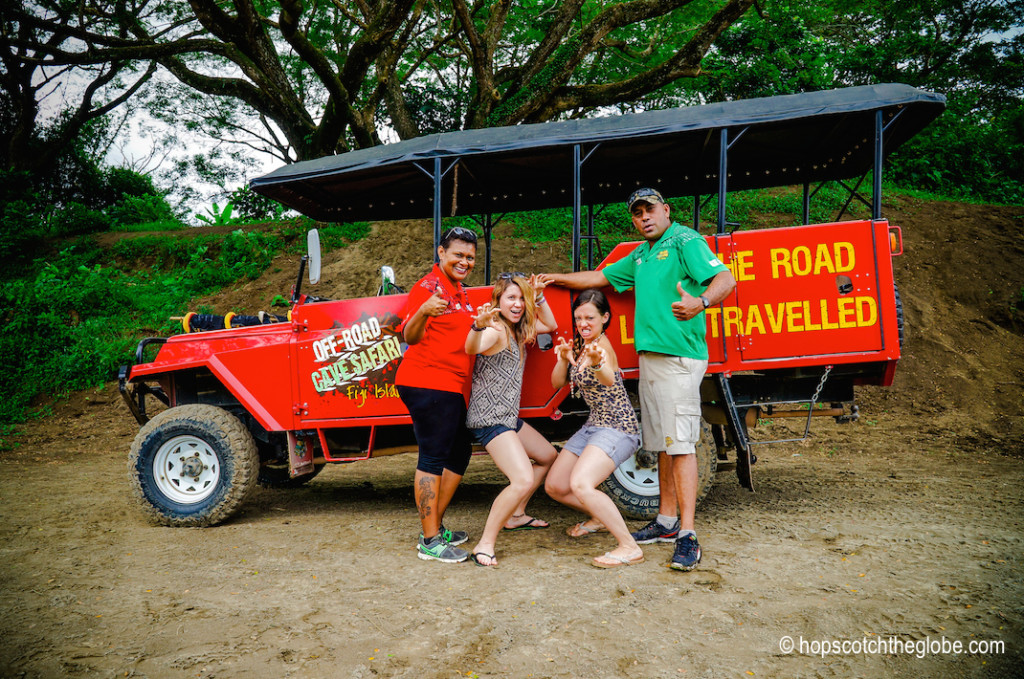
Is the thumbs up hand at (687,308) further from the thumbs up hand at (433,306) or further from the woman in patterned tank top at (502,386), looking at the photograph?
the thumbs up hand at (433,306)

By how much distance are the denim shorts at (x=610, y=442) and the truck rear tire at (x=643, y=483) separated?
64 cm

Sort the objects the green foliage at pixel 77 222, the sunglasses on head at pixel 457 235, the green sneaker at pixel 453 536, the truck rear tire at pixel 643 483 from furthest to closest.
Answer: the green foliage at pixel 77 222 < the truck rear tire at pixel 643 483 < the green sneaker at pixel 453 536 < the sunglasses on head at pixel 457 235

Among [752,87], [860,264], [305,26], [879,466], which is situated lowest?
[879,466]

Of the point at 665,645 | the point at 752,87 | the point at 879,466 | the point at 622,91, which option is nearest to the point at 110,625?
the point at 665,645

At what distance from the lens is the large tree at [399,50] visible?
9.84 m

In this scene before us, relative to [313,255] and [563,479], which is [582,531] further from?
[313,255]

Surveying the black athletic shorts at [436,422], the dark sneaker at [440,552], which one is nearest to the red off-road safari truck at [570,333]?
the black athletic shorts at [436,422]

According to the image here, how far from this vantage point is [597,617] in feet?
10.0

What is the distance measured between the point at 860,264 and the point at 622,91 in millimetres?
8095

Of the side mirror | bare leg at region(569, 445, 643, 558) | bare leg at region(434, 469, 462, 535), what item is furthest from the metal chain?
the side mirror

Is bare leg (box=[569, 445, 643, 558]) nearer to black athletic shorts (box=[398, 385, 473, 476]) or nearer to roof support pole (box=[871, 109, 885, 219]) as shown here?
black athletic shorts (box=[398, 385, 473, 476])

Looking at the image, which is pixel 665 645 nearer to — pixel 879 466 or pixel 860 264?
pixel 860 264

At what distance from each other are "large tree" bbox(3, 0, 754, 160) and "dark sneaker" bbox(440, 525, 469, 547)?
24.6 ft

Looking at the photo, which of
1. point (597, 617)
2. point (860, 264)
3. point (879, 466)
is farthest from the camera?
point (879, 466)
